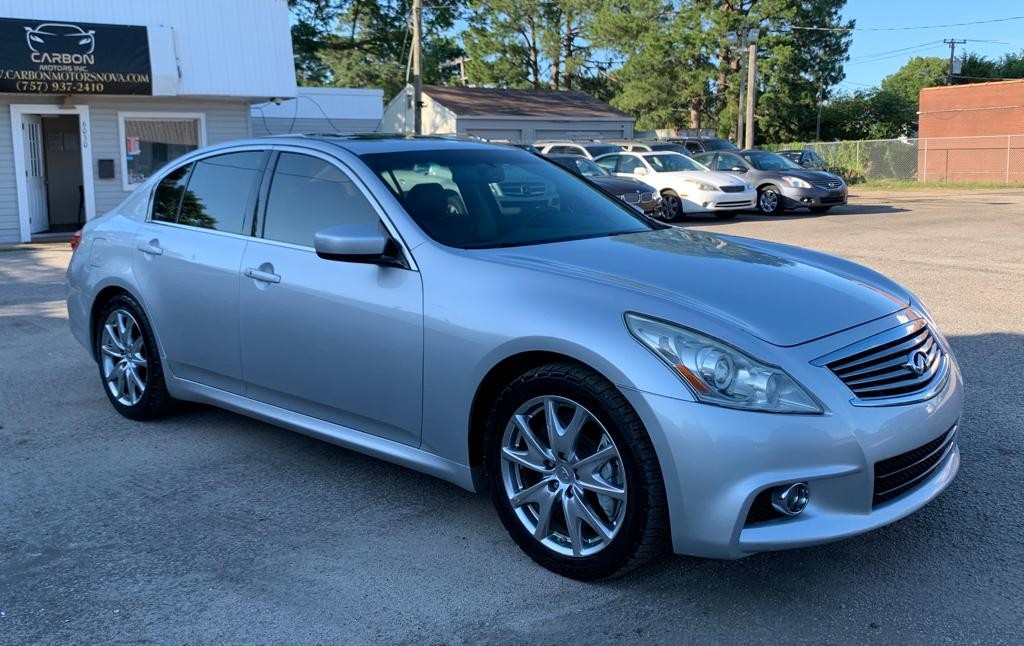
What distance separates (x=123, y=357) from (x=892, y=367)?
4.26 meters

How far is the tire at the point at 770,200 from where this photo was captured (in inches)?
838

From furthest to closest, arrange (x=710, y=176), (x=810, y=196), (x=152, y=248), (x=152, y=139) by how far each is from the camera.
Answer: (x=810, y=196) → (x=710, y=176) → (x=152, y=139) → (x=152, y=248)

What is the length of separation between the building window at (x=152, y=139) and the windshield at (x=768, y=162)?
12.3 metres

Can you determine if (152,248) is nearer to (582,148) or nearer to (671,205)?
(671,205)

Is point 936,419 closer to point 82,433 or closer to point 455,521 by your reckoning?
point 455,521

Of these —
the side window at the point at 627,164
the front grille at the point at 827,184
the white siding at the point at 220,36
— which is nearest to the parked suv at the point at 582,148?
the side window at the point at 627,164

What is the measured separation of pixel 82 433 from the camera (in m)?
5.45

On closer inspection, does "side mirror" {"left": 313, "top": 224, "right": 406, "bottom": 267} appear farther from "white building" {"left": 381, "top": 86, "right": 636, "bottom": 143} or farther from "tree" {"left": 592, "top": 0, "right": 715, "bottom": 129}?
"tree" {"left": 592, "top": 0, "right": 715, "bottom": 129}

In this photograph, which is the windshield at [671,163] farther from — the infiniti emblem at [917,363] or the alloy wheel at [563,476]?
the alloy wheel at [563,476]

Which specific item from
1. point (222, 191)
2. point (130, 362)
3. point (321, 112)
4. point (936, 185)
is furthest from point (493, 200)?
point (936, 185)

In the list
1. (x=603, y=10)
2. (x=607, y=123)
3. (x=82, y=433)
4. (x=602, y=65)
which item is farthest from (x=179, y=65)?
(x=602, y=65)

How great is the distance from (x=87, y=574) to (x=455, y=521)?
1.45 meters

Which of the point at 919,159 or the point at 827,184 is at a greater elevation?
the point at 919,159

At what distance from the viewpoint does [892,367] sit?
345 centimetres
